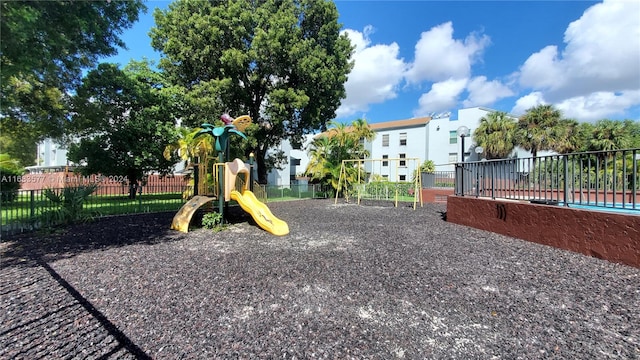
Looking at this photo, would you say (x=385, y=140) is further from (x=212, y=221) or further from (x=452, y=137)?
(x=212, y=221)

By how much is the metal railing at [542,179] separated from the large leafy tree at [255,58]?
10721mm

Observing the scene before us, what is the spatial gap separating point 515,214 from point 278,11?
15.8 m

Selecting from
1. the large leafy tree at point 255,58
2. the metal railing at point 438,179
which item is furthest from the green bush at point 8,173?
the metal railing at point 438,179

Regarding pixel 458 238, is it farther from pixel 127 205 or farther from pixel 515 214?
pixel 127 205

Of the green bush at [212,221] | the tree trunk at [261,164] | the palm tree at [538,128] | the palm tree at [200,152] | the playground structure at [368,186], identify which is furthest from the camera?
the palm tree at [538,128]

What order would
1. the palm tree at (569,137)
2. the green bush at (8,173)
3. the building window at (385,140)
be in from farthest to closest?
the building window at (385,140) → the palm tree at (569,137) → the green bush at (8,173)

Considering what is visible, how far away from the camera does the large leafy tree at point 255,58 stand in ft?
50.4

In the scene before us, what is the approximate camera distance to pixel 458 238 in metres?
6.56

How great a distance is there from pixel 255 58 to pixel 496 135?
23.2m

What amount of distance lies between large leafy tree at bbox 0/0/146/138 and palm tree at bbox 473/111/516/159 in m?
28.6

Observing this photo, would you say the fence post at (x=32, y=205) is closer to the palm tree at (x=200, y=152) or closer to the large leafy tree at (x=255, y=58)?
the palm tree at (x=200, y=152)

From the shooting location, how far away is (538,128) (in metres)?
25.7

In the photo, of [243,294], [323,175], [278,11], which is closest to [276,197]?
[323,175]

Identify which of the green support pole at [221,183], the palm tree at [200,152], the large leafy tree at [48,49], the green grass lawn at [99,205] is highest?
the large leafy tree at [48,49]
